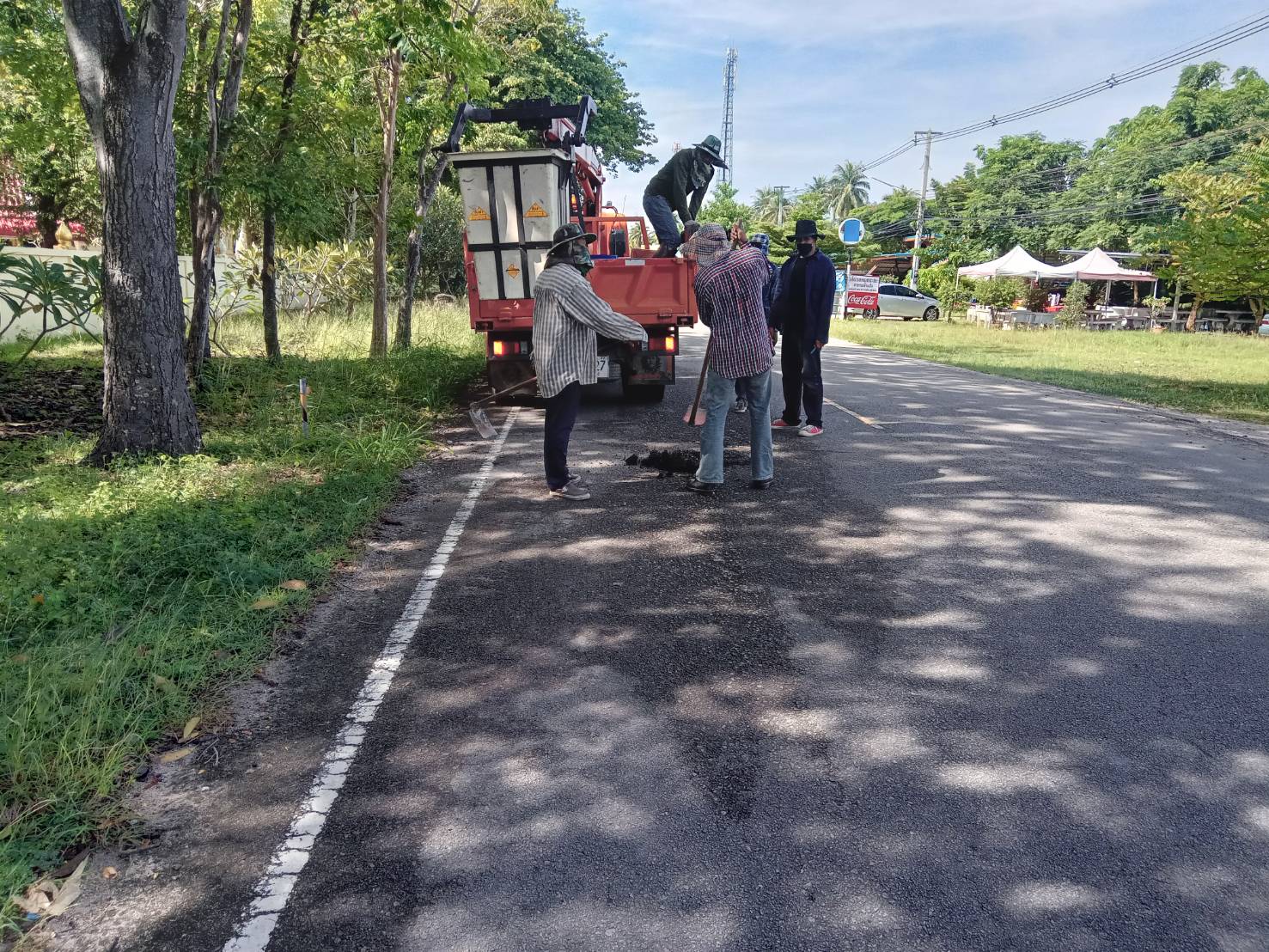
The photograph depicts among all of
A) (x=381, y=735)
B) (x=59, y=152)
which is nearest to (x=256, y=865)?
(x=381, y=735)

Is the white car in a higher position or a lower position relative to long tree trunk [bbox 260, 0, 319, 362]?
Result: lower

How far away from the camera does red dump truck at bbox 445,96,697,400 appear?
10758mm

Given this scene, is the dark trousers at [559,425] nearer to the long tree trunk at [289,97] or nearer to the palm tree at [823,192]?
the long tree trunk at [289,97]

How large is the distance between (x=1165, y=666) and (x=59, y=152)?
22.7 m

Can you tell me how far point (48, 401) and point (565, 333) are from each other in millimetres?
6706

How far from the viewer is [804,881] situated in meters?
2.70

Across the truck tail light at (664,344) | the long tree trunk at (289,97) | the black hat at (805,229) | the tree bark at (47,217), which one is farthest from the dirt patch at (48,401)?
the tree bark at (47,217)

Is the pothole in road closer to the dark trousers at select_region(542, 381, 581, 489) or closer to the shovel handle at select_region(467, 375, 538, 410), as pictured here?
the dark trousers at select_region(542, 381, 581, 489)

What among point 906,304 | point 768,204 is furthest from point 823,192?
point 906,304

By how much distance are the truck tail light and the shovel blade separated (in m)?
2.17

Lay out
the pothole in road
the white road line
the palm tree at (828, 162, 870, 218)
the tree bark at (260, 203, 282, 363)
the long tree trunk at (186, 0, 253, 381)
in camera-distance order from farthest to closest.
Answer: the palm tree at (828, 162, 870, 218)
the tree bark at (260, 203, 282, 363)
the long tree trunk at (186, 0, 253, 381)
the pothole in road
the white road line

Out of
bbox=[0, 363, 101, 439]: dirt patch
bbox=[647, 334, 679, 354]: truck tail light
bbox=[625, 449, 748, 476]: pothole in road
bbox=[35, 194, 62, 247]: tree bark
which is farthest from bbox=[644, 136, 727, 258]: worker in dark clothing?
bbox=[35, 194, 62, 247]: tree bark

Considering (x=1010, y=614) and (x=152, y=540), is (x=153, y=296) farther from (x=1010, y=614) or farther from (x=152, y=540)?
(x=1010, y=614)

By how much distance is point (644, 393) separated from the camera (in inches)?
463
